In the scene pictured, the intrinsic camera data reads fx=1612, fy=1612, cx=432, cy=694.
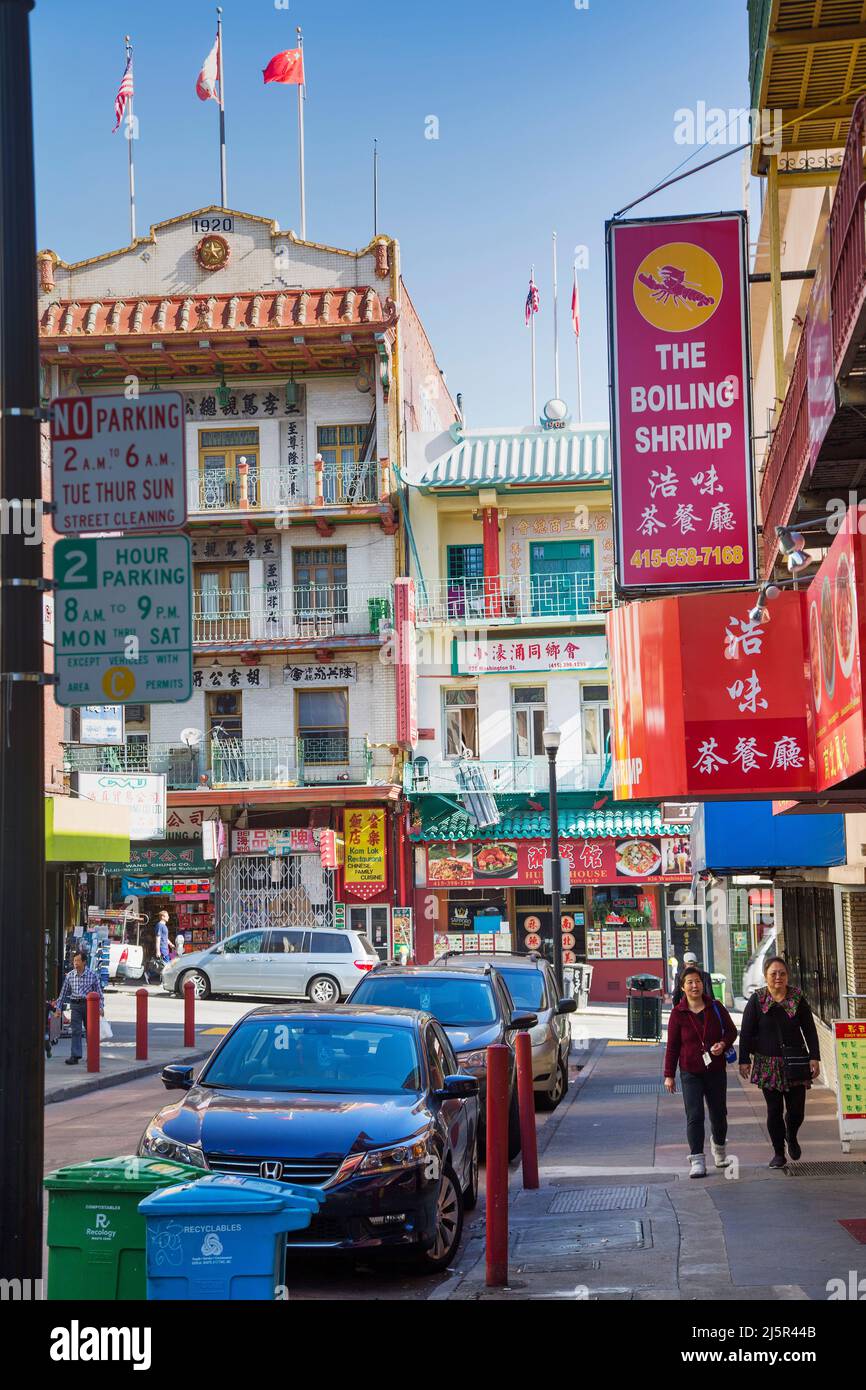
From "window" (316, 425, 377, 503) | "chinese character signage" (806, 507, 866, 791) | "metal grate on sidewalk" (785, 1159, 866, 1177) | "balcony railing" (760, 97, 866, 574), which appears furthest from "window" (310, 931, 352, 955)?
"chinese character signage" (806, 507, 866, 791)

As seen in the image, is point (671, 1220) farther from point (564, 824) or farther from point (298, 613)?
point (298, 613)

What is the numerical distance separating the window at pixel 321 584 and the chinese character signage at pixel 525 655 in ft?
10.9

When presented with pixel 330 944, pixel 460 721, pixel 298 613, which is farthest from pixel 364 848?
pixel 330 944

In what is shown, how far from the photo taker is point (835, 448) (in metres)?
11.7

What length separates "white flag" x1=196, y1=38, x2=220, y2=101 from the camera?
1609 inches

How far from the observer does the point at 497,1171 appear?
934cm

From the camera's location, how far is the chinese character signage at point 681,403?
13367 millimetres

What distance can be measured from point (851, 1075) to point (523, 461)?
101ft

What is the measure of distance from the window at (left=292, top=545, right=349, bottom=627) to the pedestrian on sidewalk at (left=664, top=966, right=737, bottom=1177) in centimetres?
3000

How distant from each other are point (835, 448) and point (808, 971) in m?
12.4

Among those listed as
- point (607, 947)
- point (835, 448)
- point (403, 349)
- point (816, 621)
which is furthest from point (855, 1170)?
point (403, 349)

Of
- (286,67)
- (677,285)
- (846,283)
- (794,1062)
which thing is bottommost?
(794,1062)
